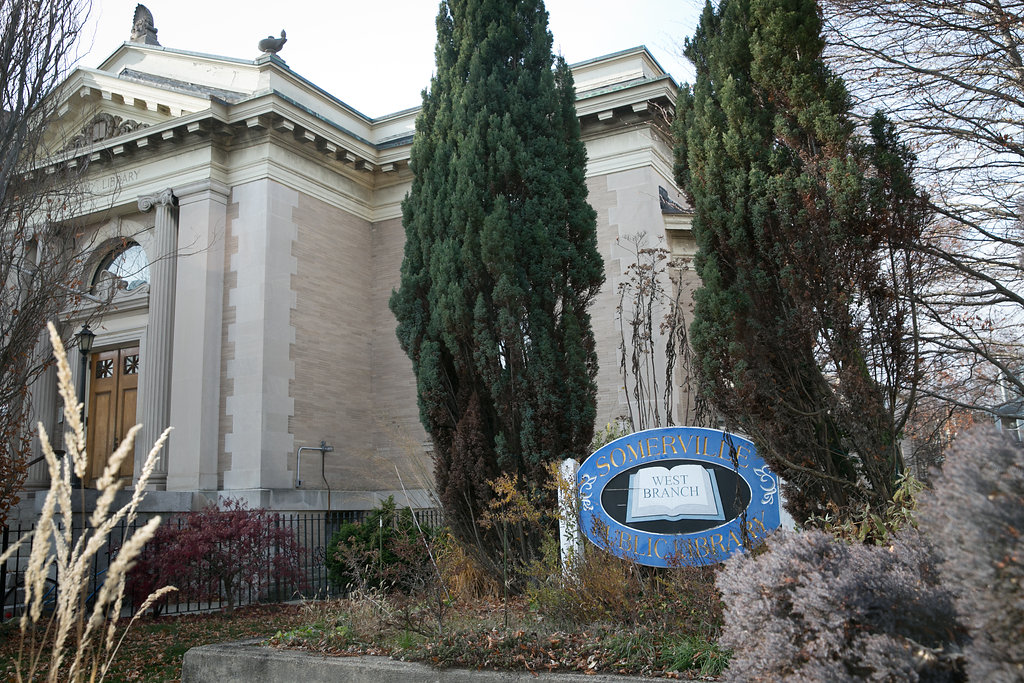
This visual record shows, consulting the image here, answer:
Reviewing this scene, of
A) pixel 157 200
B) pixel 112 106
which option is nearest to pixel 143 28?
pixel 112 106

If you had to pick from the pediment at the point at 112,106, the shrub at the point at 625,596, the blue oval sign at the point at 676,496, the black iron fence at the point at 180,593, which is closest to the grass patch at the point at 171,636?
the black iron fence at the point at 180,593

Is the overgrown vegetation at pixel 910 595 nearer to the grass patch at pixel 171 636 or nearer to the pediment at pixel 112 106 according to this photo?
the grass patch at pixel 171 636

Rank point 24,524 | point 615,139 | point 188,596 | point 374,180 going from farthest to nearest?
point 374,180
point 615,139
point 24,524
point 188,596

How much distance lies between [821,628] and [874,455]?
3360 millimetres

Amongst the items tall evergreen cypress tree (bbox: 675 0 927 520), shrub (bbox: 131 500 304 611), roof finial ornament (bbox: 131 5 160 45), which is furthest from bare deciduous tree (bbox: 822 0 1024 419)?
roof finial ornament (bbox: 131 5 160 45)

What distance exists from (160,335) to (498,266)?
1096 cm

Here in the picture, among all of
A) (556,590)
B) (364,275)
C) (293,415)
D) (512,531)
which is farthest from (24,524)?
(556,590)

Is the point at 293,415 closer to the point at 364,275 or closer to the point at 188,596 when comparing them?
the point at 364,275

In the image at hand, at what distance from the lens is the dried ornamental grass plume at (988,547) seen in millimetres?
2629

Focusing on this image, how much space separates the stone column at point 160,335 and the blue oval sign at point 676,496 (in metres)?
12.1

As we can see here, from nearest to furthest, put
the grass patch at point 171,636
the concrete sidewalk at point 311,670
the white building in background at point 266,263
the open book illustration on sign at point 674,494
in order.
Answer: the concrete sidewalk at point 311,670 < the open book illustration on sign at point 674,494 < the grass patch at point 171,636 < the white building in background at point 266,263

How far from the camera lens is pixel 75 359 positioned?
60.8 feet

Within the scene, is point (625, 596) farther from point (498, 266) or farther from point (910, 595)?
point (498, 266)

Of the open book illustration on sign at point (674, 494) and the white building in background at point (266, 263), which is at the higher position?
the white building in background at point (266, 263)
